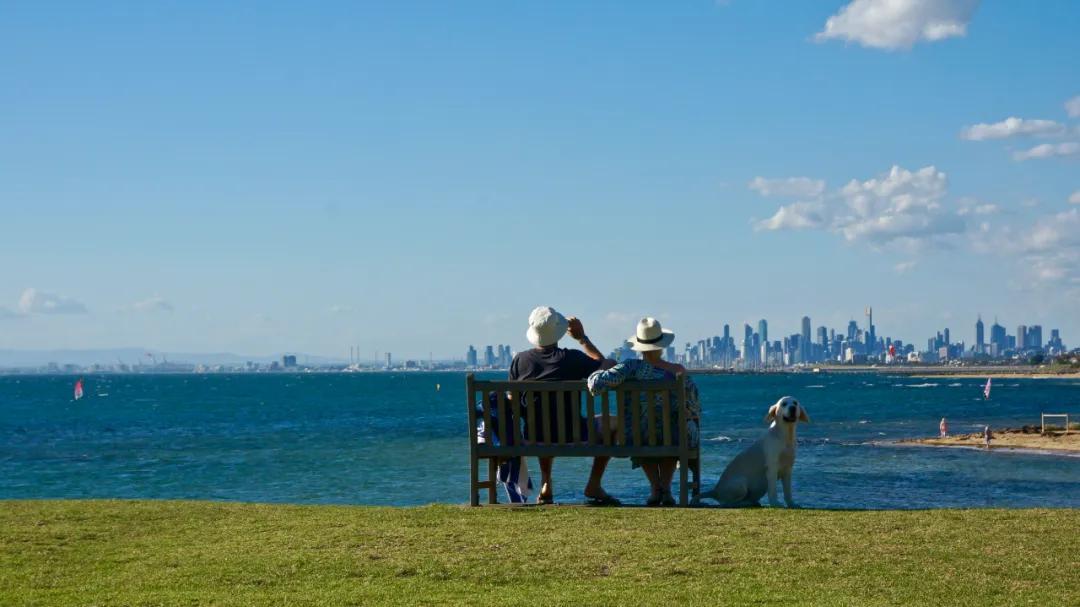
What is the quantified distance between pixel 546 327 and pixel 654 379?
115 cm

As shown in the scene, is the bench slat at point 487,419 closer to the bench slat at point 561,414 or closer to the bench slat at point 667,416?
the bench slat at point 561,414

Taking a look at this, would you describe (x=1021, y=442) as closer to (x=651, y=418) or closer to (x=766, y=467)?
(x=766, y=467)

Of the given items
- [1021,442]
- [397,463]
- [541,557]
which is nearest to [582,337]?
[541,557]

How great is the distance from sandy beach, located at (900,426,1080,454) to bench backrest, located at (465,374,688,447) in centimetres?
3517

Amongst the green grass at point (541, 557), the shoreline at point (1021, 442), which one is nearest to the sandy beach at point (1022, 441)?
the shoreline at point (1021, 442)

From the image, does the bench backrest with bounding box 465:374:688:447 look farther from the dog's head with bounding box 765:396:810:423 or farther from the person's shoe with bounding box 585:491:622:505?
the dog's head with bounding box 765:396:810:423

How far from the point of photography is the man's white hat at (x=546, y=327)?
10.9m

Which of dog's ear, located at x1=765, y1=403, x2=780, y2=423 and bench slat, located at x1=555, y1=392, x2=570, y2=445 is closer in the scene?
bench slat, located at x1=555, y1=392, x2=570, y2=445

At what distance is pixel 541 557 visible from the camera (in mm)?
7574

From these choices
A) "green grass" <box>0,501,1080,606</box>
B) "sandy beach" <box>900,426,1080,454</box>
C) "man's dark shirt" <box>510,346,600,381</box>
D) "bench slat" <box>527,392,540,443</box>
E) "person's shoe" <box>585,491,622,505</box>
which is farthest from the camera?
"sandy beach" <box>900,426,1080,454</box>

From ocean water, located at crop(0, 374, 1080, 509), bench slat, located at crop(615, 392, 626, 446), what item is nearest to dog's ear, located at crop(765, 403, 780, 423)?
bench slat, located at crop(615, 392, 626, 446)

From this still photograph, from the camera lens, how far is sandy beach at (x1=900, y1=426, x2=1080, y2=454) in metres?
43.9

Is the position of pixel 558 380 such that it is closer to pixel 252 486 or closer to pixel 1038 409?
pixel 252 486

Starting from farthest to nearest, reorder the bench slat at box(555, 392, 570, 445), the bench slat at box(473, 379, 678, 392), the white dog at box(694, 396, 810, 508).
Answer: the white dog at box(694, 396, 810, 508) → the bench slat at box(555, 392, 570, 445) → the bench slat at box(473, 379, 678, 392)
